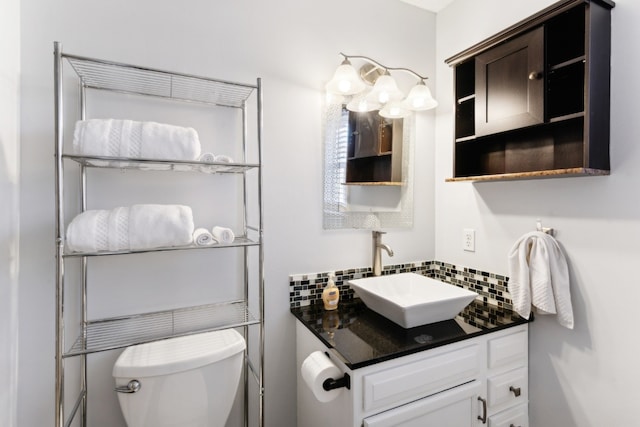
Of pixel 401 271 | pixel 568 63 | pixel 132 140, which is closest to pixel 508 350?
pixel 401 271

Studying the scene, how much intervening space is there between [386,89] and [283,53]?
522 millimetres

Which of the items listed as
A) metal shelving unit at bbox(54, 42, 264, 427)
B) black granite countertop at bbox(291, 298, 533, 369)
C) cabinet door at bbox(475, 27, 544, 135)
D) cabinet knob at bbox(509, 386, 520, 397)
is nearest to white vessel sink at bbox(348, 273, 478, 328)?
black granite countertop at bbox(291, 298, 533, 369)

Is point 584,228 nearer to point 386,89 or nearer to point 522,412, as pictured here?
point 522,412

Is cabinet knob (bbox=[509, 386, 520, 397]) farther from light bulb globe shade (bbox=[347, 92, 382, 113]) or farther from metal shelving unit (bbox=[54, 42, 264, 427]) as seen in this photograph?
light bulb globe shade (bbox=[347, 92, 382, 113])

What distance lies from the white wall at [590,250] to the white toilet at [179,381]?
4.26 ft

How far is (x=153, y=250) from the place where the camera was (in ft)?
3.36

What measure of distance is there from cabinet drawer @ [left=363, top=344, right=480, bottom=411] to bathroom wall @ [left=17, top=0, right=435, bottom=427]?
0.56 meters

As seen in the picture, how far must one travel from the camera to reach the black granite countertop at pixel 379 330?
1107 millimetres

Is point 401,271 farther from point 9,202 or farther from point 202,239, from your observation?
point 9,202

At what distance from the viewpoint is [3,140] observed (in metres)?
1.01

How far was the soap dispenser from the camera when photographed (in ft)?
4.99

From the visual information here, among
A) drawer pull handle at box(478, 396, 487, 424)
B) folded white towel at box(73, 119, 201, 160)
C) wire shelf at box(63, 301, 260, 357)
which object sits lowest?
drawer pull handle at box(478, 396, 487, 424)

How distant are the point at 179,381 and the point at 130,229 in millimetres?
550

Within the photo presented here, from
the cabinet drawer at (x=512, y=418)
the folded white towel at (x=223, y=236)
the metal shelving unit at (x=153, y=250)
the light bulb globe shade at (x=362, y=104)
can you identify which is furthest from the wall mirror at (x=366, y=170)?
the cabinet drawer at (x=512, y=418)
